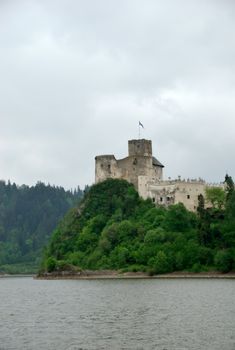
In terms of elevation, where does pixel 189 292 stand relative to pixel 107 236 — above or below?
below

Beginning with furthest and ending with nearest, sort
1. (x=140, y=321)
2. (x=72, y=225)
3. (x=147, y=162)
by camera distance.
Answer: (x=72, y=225)
(x=147, y=162)
(x=140, y=321)

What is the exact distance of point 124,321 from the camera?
4056 centimetres

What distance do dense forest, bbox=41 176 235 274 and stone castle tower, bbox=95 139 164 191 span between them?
4.38 feet

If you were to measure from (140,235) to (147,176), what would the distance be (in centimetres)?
964

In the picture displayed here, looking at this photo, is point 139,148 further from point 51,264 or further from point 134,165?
point 51,264

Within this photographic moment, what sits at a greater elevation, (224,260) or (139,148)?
(139,148)

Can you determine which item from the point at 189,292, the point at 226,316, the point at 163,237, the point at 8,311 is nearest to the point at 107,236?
the point at 163,237

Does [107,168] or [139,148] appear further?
[107,168]

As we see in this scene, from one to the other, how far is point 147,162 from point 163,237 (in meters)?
13.8

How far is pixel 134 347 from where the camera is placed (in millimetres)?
31375

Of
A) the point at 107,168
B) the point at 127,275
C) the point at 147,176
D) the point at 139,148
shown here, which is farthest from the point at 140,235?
the point at 139,148

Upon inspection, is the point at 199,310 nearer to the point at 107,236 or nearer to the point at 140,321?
the point at 140,321

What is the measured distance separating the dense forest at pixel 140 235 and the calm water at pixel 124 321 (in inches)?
1068

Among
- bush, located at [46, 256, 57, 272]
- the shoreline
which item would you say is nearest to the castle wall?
bush, located at [46, 256, 57, 272]
